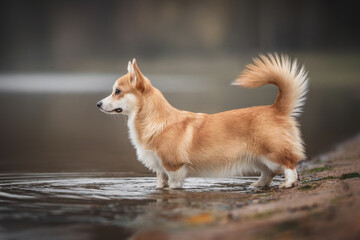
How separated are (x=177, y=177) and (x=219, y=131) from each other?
0.63 meters

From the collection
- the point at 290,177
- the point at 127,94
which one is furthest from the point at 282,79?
→ the point at 127,94

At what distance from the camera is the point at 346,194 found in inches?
172

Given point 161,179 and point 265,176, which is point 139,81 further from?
point 265,176

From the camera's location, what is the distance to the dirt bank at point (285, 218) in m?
3.52

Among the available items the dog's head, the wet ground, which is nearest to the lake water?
the wet ground

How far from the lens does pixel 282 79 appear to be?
586cm

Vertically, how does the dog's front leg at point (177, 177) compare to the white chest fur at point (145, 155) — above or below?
below

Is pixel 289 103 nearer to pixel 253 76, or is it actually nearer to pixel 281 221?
pixel 253 76

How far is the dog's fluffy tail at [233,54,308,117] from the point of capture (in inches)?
230

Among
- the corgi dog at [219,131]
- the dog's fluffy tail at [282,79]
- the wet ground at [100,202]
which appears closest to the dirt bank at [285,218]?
the wet ground at [100,202]

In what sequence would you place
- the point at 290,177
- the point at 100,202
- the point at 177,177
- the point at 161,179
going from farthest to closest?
the point at 161,179
the point at 177,177
the point at 290,177
the point at 100,202

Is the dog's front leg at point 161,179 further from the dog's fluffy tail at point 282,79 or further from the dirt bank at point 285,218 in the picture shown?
the dog's fluffy tail at point 282,79

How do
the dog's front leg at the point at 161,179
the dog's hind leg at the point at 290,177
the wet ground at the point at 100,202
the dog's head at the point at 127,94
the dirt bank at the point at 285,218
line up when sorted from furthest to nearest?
the dog's front leg at the point at 161,179 < the dog's head at the point at 127,94 < the dog's hind leg at the point at 290,177 < the wet ground at the point at 100,202 < the dirt bank at the point at 285,218

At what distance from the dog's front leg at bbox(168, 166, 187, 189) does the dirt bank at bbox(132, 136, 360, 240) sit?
0.77 m
